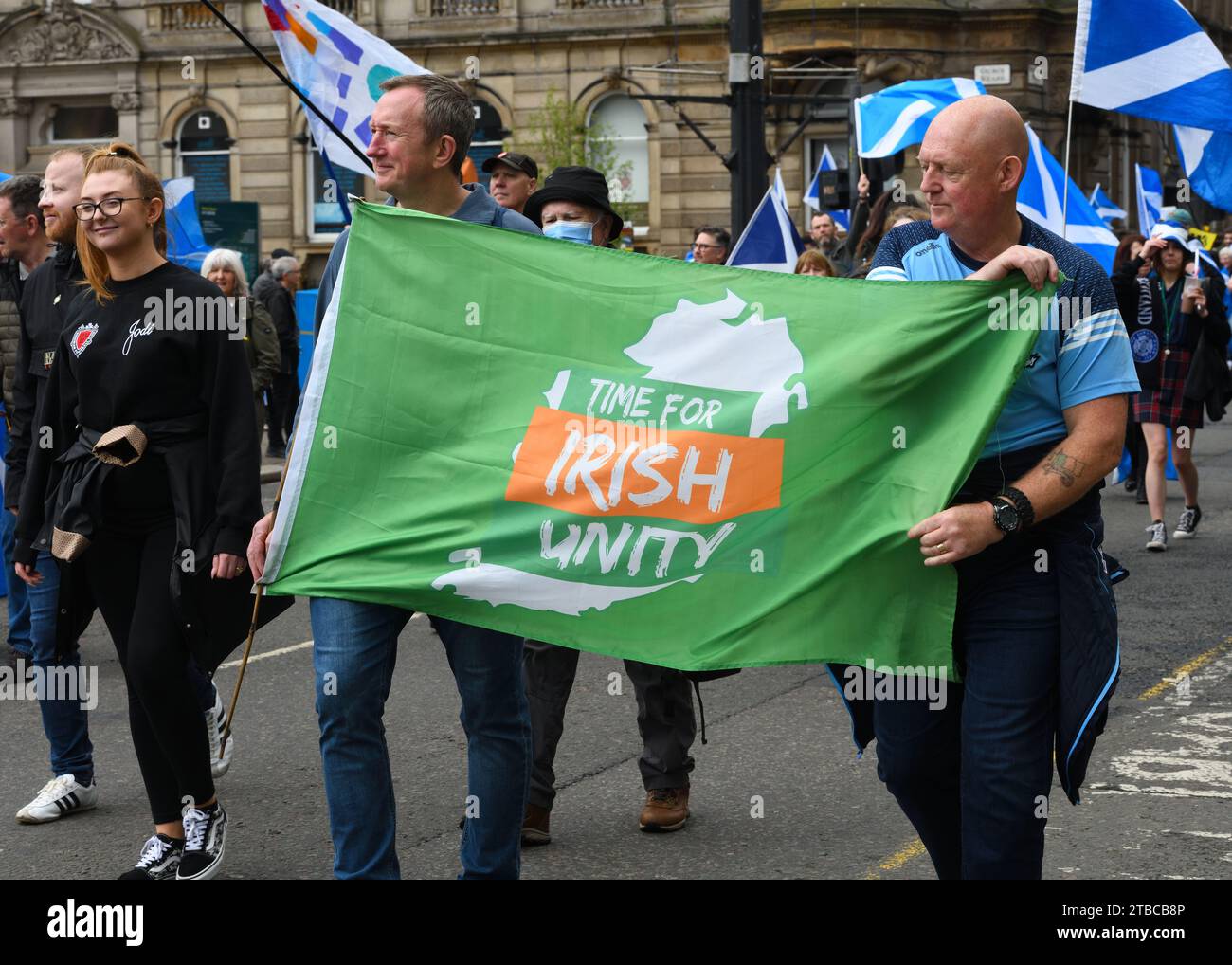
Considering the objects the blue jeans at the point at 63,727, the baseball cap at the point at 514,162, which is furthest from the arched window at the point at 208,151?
the blue jeans at the point at 63,727

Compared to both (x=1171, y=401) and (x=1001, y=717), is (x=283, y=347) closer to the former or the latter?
(x=1171, y=401)

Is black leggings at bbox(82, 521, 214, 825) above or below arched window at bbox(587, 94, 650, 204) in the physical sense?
below

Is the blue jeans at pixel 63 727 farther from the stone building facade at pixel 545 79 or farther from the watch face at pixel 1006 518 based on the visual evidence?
the stone building facade at pixel 545 79

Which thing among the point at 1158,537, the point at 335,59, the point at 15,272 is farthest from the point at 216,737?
the point at 1158,537

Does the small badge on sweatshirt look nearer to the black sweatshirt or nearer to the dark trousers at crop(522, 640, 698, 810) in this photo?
the black sweatshirt

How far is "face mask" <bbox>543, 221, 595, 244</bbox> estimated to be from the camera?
5.52 m

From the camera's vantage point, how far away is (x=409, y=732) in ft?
22.0

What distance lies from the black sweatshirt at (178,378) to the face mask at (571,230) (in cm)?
111

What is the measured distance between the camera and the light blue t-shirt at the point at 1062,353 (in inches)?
142

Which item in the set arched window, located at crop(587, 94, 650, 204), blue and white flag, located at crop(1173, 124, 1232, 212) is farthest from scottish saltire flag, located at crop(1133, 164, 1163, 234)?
arched window, located at crop(587, 94, 650, 204)

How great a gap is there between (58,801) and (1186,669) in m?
4.71

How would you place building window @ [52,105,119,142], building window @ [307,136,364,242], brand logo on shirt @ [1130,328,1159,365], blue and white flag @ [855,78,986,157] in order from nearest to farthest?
1. brand logo on shirt @ [1130,328,1159,365]
2. blue and white flag @ [855,78,986,157]
3. building window @ [307,136,364,242]
4. building window @ [52,105,119,142]

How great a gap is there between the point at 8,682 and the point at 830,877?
171 inches

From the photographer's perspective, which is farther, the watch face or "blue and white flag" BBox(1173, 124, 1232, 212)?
"blue and white flag" BBox(1173, 124, 1232, 212)
